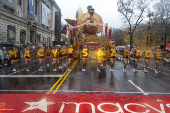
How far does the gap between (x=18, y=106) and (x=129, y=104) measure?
329cm

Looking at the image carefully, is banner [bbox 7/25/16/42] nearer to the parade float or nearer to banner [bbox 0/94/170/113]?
the parade float

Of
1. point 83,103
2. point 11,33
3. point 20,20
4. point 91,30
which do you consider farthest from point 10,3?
point 83,103

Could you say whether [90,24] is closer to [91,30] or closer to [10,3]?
[91,30]

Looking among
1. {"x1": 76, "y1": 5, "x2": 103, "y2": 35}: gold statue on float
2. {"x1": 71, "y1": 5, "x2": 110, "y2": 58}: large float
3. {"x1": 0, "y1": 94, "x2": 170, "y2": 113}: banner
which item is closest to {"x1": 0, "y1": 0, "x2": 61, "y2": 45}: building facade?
{"x1": 76, "y1": 5, "x2": 103, "y2": 35}: gold statue on float

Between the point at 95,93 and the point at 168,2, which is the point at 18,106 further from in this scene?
the point at 168,2

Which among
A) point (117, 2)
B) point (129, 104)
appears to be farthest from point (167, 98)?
point (117, 2)

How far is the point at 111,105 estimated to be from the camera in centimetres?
507

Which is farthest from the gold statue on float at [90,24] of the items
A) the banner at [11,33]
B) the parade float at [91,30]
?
the banner at [11,33]

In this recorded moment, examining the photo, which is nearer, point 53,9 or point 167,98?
point 167,98

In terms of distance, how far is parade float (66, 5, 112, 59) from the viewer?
2117 centimetres

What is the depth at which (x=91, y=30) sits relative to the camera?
22.5m

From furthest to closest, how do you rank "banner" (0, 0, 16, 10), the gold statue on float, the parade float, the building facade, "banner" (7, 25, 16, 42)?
"banner" (7, 25, 16, 42)
the building facade
"banner" (0, 0, 16, 10)
the gold statue on float
the parade float

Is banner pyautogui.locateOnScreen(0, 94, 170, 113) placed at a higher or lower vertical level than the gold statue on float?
lower

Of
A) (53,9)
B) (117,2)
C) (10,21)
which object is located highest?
(53,9)
